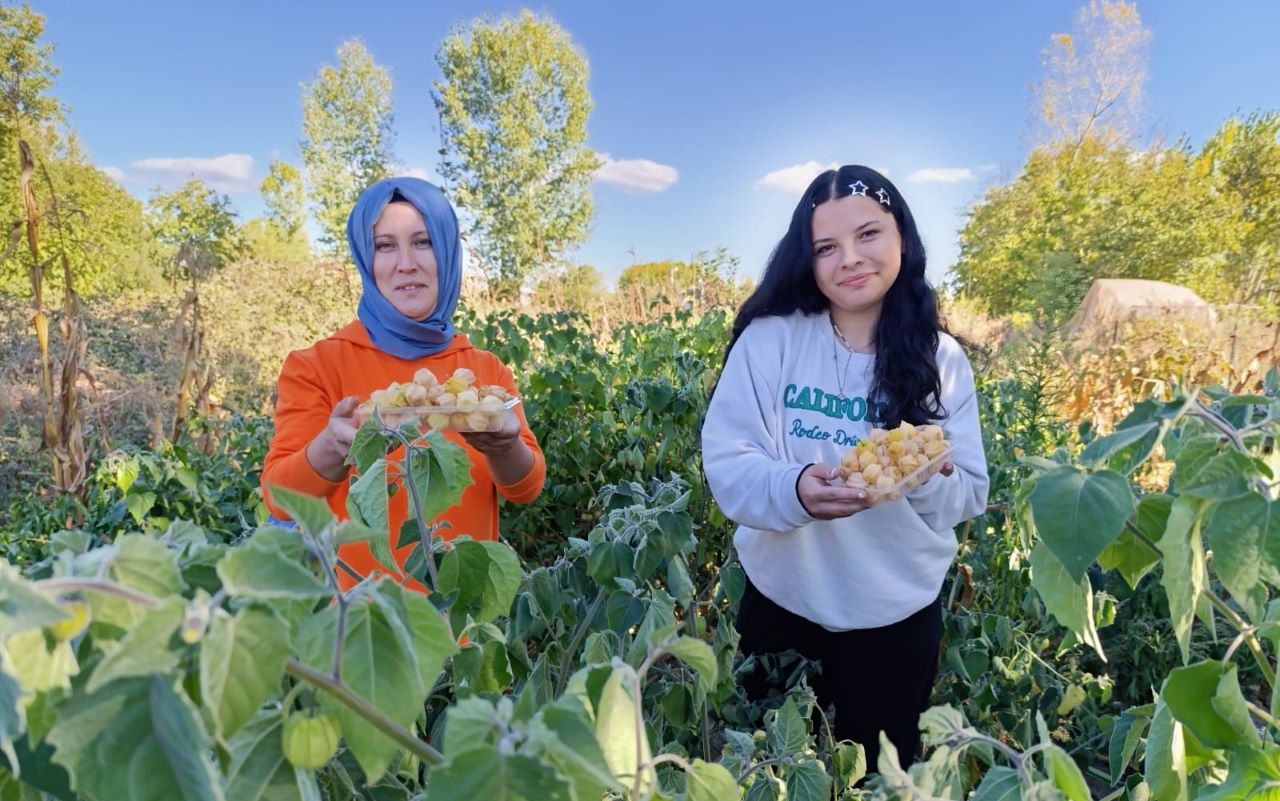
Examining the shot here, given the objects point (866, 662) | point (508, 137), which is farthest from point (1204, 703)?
point (508, 137)

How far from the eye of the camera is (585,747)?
0.33 metres

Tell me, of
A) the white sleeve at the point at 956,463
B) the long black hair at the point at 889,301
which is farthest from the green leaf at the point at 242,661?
the long black hair at the point at 889,301

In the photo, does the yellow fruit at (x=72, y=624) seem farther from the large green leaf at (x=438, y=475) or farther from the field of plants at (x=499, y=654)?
the large green leaf at (x=438, y=475)

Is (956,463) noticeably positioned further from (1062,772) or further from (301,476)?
(301,476)

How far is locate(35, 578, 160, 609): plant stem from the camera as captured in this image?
10.0 inches

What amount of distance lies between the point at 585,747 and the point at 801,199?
1.43 meters

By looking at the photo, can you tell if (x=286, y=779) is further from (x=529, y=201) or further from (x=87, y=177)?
(x=529, y=201)

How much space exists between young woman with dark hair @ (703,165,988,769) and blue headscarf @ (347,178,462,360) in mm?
607

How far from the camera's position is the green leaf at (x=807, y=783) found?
0.75 metres

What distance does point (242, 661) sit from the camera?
0.29 metres

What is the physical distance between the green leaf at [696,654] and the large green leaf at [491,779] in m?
0.14

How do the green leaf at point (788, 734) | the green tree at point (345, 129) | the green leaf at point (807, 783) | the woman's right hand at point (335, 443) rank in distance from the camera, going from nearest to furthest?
1. the green leaf at point (807, 783)
2. the green leaf at point (788, 734)
3. the woman's right hand at point (335, 443)
4. the green tree at point (345, 129)

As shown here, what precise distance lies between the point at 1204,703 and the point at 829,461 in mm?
960

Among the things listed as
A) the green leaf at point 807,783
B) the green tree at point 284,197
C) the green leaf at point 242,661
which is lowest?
the green leaf at point 807,783
